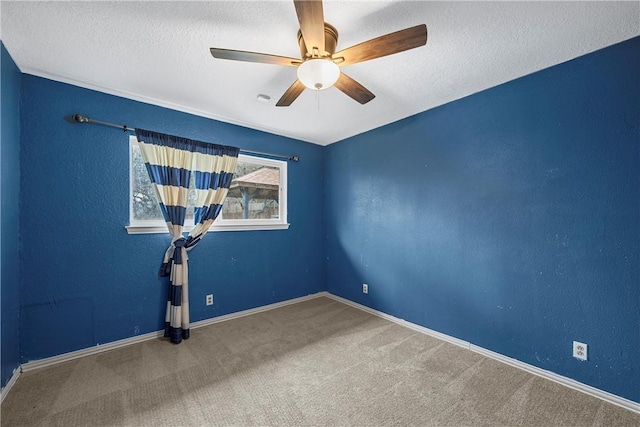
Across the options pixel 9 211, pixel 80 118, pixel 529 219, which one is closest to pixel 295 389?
pixel 529 219

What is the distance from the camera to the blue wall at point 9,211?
165cm

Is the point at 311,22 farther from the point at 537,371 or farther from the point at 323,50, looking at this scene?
the point at 537,371

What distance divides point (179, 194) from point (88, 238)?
0.78 metres

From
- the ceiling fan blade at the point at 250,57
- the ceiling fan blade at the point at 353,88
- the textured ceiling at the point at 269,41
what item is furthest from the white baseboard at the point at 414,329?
the ceiling fan blade at the point at 250,57

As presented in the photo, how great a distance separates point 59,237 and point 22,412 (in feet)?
3.83

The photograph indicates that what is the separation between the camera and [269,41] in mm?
1619

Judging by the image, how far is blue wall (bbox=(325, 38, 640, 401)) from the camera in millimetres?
1632

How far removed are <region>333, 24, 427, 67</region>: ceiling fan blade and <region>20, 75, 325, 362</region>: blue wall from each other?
190cm

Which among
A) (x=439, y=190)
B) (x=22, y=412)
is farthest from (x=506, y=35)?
(x=22, y=412)

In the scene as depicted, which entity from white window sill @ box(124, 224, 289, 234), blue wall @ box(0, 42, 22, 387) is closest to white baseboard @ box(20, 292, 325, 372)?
blue wall @ box(0, 42, 22, 387)

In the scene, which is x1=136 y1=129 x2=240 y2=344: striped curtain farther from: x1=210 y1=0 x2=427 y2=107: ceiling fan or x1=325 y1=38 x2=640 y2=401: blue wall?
x1=325 y1=38 x2=640 y2=401: blue wall

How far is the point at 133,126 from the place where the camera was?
92.8 inches

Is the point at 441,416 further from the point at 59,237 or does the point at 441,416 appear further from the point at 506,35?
the point at 59,237

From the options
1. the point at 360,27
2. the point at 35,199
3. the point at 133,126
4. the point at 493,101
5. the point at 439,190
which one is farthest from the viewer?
the point at 439,190
